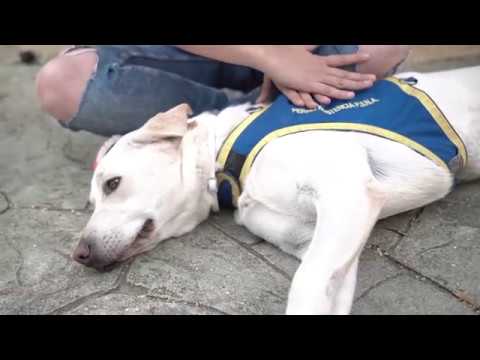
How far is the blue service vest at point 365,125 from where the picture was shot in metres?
1.96

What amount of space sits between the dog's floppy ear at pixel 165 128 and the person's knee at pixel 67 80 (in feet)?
2.12

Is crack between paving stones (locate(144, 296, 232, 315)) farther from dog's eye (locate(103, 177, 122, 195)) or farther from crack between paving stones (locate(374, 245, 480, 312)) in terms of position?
crack between paving stones (locate(374, 245, 480, 312))

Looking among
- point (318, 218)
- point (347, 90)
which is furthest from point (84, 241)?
point (347, 90)

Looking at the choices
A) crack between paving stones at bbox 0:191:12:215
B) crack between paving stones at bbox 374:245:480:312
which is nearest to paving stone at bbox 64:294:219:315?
crack between paving stones at bbox 374:245:480:312

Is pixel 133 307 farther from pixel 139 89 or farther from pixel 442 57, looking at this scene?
pixel 442 57

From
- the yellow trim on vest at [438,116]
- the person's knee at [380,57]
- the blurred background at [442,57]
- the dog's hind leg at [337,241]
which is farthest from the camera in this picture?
the blurred background at [442,57]

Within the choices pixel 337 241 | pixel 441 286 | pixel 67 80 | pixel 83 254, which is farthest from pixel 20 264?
pixel 441 286

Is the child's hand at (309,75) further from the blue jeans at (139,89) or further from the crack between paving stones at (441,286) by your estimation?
the crack between paving stones at (441,286)

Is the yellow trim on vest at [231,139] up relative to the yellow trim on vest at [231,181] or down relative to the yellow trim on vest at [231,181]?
up

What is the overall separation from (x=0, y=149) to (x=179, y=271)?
4.88ft

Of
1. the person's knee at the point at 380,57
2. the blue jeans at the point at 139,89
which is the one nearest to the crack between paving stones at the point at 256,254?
the blue jeans at the point at 139,89

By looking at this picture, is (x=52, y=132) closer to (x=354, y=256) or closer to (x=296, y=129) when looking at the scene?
(x=296, y=129)

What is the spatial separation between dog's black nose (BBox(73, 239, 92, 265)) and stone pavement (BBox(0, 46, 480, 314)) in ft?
0.22

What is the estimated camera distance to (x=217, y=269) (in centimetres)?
196
